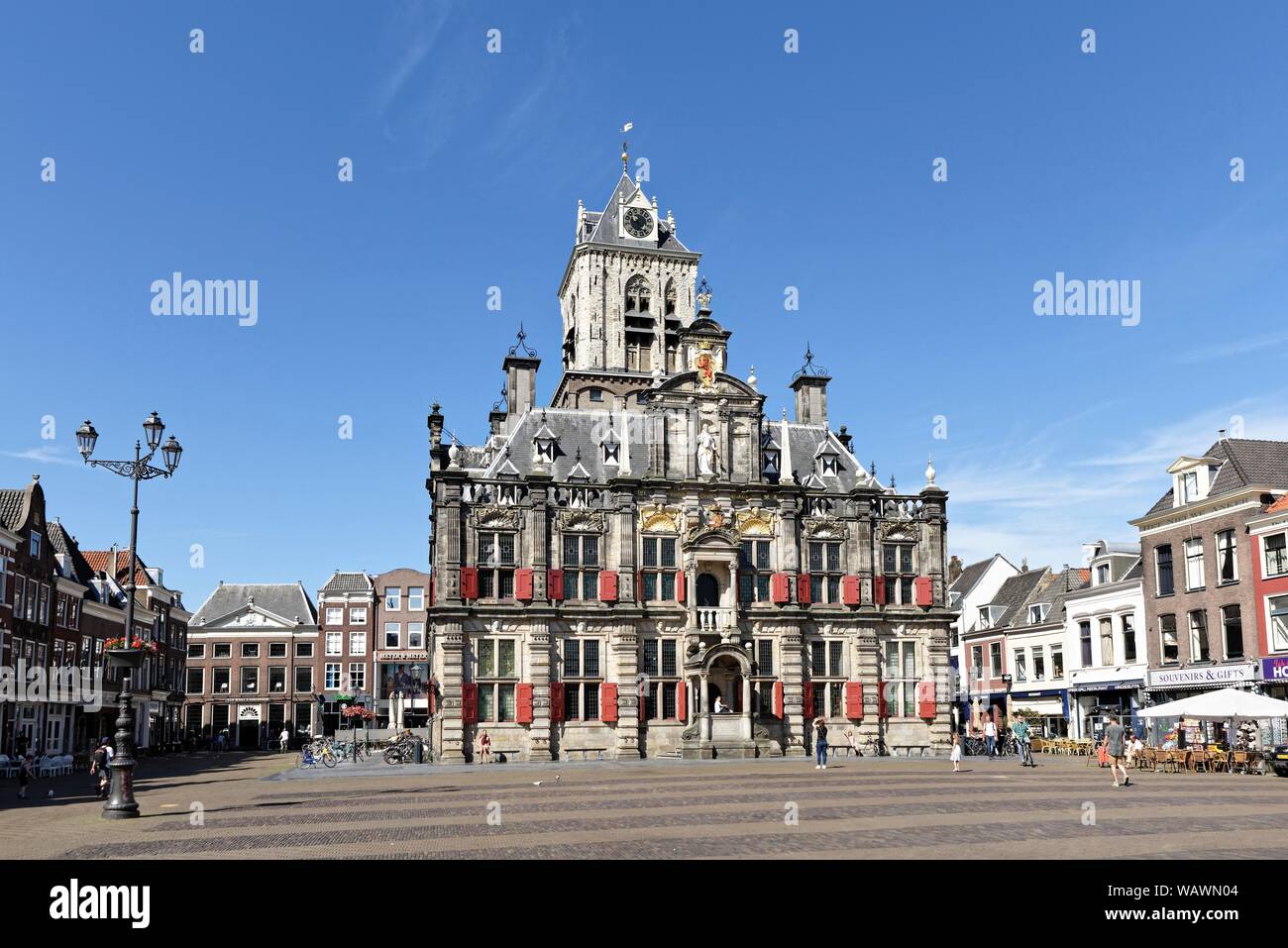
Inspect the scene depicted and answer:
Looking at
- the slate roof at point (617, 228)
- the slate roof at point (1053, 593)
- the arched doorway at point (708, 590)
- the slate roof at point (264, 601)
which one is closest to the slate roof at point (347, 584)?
the slate roof at point (264, 601)

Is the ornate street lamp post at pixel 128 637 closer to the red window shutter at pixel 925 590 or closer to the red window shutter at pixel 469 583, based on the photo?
the red window shutter at pixel 469 583

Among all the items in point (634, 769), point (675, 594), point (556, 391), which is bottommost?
point (634, 769)

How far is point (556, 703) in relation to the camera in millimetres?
48156

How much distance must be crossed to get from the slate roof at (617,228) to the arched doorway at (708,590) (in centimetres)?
2511

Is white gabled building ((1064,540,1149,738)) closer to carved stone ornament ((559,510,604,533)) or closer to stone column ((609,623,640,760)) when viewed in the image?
stone column ((609,623,640,760))

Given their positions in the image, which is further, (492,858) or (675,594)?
(675,594)

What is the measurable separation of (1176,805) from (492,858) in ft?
52.1

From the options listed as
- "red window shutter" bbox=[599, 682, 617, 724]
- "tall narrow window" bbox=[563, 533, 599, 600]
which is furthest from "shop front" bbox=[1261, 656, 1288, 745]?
"tall narrow window" bbox=[563, 533, 599, 600]

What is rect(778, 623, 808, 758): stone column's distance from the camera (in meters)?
51.0

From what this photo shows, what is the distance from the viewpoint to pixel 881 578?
5397cm

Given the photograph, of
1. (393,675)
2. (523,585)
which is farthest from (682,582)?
(393,675)

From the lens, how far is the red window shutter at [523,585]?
159 feet
